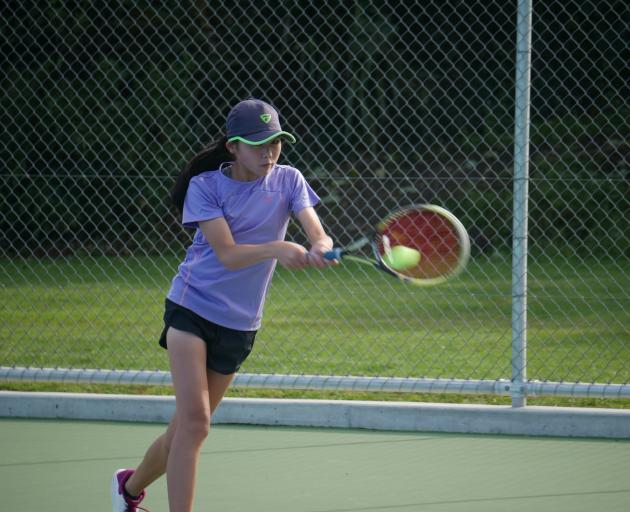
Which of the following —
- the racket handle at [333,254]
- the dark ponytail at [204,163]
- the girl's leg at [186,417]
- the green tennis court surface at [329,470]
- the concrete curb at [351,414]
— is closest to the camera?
the racket handle at [333,254]

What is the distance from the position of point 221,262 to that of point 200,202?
0.21 m

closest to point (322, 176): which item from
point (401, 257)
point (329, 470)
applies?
point (329, 470)

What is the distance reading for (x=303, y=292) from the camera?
31.0 feet

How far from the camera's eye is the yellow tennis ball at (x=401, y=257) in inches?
150

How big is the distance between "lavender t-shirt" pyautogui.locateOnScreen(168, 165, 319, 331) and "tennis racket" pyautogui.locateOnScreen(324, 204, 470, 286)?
32 centimetres

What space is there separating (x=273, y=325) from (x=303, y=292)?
4.24ft

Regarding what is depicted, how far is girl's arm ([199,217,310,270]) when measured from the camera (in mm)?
3363

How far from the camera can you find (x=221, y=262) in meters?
3.48

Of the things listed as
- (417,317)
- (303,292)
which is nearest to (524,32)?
(417,317)

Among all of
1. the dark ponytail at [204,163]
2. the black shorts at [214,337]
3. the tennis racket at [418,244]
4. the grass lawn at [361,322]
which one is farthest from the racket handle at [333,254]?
the grass lawn at [361,322]

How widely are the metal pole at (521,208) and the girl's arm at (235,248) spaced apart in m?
2.06

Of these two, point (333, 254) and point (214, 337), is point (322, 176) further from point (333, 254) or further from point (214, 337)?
point (333, 254)

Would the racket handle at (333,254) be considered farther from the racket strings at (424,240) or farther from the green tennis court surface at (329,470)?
the green tennis court surface at (329,470)

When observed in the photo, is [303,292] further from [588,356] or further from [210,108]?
[588,356]
